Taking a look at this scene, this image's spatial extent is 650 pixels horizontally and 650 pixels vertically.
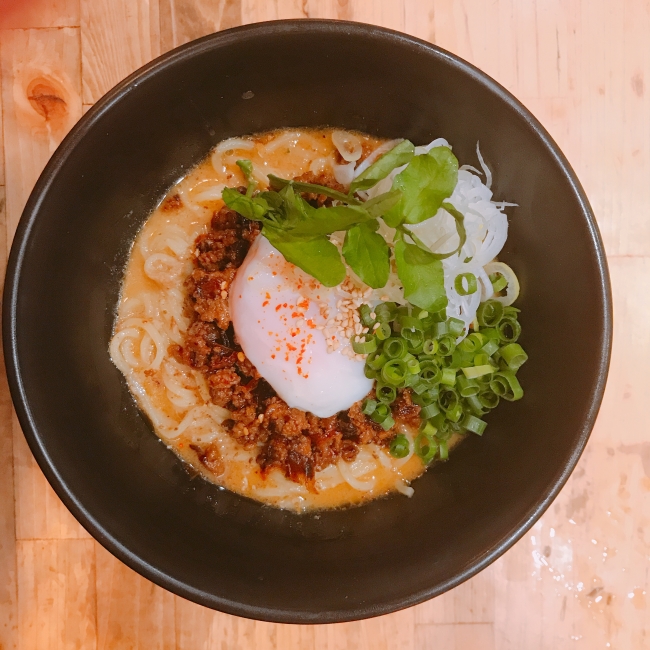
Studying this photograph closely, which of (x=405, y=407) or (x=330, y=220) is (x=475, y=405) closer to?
(x=405, y=407)

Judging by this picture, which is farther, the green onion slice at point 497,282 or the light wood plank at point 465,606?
the light wood plank at point 465,606

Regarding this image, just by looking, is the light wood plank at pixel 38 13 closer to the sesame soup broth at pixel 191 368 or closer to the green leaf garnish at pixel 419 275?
the sesame soup broth at pixel 191 368

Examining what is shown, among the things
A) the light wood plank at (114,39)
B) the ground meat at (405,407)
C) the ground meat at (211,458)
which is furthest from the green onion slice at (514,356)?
the light wood plank at (114,39)

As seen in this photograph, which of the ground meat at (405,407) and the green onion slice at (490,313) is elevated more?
the green onion slice at (490,313)

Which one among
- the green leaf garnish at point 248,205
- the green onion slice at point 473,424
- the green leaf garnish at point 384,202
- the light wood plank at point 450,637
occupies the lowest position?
the light wood plank at point 450,637

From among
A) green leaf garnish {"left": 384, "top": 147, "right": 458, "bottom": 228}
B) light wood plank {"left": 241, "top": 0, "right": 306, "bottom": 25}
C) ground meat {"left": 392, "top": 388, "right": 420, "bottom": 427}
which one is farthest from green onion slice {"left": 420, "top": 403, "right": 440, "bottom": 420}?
light wood plank {"left": 241, "top": 0, "right": 306, "bottom": 25}

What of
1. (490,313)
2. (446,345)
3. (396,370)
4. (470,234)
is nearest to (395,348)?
(396,370)

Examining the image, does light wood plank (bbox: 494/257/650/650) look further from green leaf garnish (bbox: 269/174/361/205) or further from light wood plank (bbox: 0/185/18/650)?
light wood plank (bbox: 0/185/18/650)
